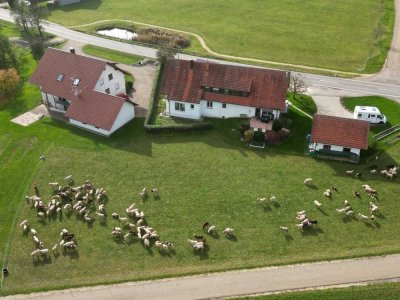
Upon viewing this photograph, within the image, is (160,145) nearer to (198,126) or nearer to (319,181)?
Answer: (198,126)

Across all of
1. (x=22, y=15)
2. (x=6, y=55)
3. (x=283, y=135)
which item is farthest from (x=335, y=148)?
(x=22, y=15)

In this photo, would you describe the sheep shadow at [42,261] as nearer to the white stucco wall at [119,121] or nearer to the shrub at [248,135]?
the white stucco wall at [119,121]

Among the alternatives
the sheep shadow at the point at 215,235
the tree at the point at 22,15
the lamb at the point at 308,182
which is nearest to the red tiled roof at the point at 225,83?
the lamb at the point at 308,182

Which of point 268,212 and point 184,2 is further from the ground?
point 184,2

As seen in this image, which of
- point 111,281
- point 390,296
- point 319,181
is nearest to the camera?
point 390,296

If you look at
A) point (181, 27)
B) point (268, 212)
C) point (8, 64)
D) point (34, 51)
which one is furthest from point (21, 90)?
point (268, 212)

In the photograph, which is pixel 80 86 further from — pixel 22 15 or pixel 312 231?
pixel 312 231

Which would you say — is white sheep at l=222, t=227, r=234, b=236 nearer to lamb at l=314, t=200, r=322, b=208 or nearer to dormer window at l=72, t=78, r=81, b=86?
lamb at l=314, t=200, r=322, b=208

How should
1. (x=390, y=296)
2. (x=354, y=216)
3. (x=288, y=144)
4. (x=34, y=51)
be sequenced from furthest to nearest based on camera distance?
(x=34, y=51) < (x=288, y=144) < (x=354, y=216) < (x=390, y=296)
